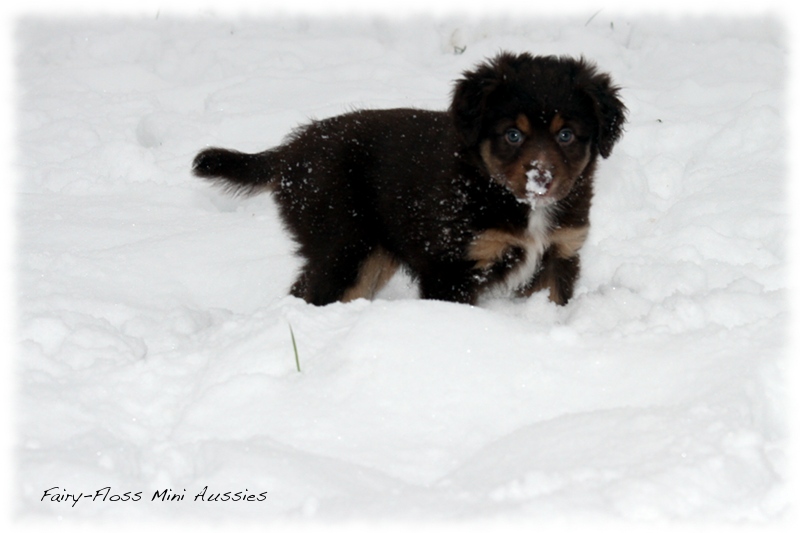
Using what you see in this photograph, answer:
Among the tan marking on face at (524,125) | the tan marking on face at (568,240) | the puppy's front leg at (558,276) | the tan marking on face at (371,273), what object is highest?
the tan marking on face at (524,125)

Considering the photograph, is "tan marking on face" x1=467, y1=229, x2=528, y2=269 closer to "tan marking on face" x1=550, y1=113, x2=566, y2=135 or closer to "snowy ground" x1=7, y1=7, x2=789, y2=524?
"snowy ground" x1=7, y1=7, x2=789, y2=524

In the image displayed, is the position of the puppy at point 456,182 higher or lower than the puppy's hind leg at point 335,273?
higher

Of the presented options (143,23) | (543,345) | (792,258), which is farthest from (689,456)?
(143,23)

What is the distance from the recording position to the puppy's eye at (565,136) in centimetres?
306

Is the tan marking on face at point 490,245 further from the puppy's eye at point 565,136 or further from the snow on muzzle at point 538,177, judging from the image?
the puppy's eye at point 565,136

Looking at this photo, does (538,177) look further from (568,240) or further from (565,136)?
(568,240)

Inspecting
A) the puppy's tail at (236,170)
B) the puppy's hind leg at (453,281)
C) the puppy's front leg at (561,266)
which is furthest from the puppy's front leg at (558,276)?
the puppy's tail at (236,170)

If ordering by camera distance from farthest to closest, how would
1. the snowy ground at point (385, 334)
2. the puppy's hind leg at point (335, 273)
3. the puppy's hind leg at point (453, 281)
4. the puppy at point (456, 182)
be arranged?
the puppy's hind leg at point (335, 273), the puppy's hind leg at point (453, 281), the puppy at point (456, 182), the snowy ground at point (385, 334)

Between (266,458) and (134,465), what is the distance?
0.35 m

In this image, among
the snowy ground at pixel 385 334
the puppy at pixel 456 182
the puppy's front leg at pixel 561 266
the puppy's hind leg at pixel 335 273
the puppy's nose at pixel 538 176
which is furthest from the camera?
the puppy's hind leg at pixel 335 273

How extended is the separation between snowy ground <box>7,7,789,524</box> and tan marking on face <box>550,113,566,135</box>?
65 cm

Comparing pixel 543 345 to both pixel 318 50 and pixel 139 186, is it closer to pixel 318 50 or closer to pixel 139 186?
pixel 139 186

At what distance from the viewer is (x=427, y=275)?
3260 millimetres

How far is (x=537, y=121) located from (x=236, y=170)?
4.11 feet
